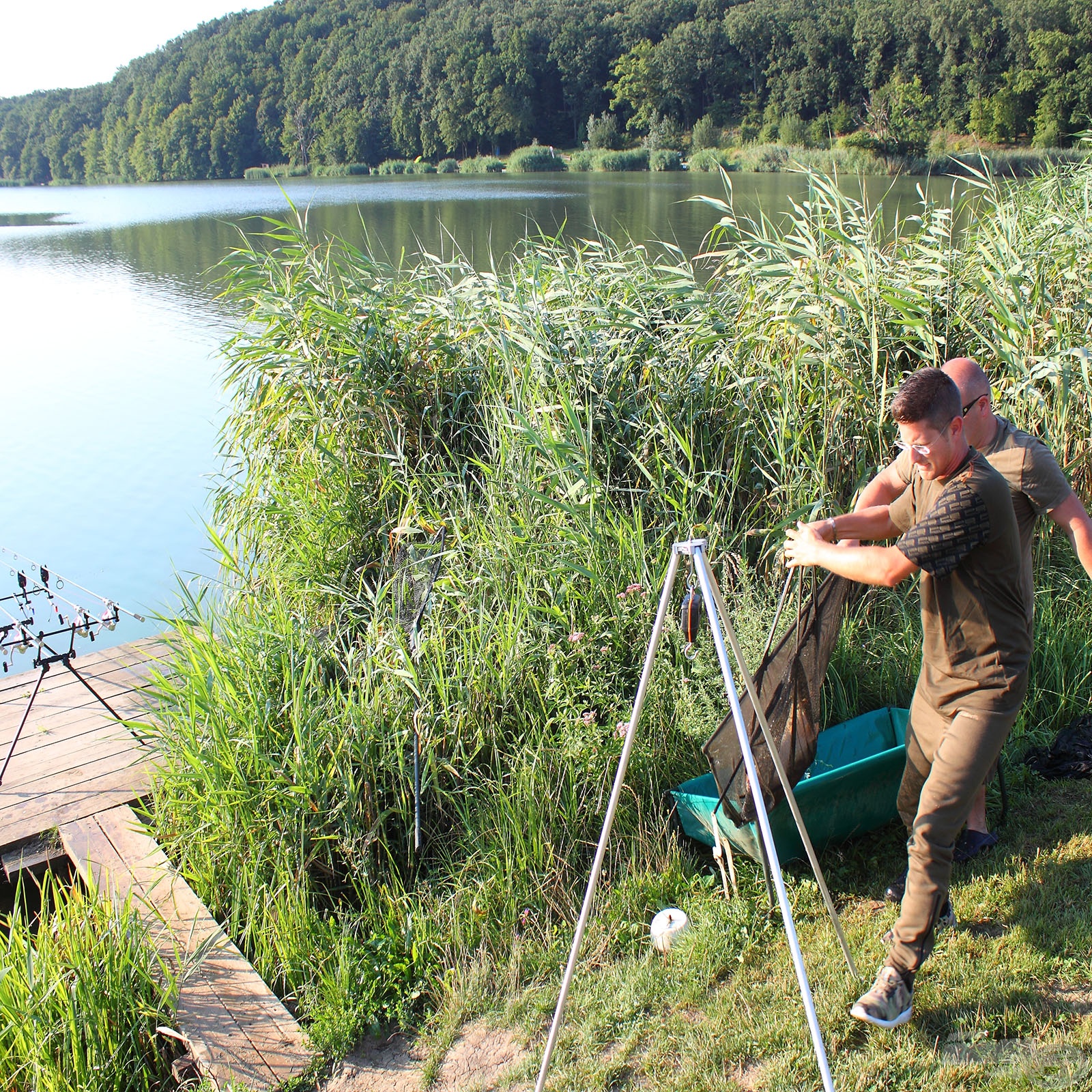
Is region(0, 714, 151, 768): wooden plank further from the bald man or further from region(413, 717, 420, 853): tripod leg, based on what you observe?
the bald man

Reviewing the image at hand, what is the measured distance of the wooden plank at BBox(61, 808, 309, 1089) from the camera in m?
2.84

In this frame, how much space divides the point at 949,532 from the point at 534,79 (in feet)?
173

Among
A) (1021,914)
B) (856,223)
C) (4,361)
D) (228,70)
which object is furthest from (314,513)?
(228,70)

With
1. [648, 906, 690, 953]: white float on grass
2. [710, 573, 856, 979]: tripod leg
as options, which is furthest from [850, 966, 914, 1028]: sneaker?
[648, 906, 690, 953]: white float on grass

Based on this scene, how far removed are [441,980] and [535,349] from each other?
319 centimetres

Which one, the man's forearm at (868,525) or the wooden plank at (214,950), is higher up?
the man's forearm at (868,525)

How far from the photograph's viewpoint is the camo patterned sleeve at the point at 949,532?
238 cm

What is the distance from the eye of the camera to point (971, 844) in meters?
3.29

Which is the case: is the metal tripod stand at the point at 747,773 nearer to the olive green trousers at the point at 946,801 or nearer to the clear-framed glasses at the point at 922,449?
the olive green trousers at the point at 946,801

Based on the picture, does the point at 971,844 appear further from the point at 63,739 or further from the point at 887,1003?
the point at 63,739

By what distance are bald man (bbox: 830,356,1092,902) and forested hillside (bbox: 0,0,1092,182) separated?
19.7 metres

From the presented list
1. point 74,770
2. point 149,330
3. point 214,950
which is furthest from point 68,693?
point 149,330

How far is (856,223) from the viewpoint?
5094 millimetres

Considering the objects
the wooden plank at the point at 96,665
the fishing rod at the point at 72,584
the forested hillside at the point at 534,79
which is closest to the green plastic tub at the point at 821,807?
the fishing rod at the point at 72,584
